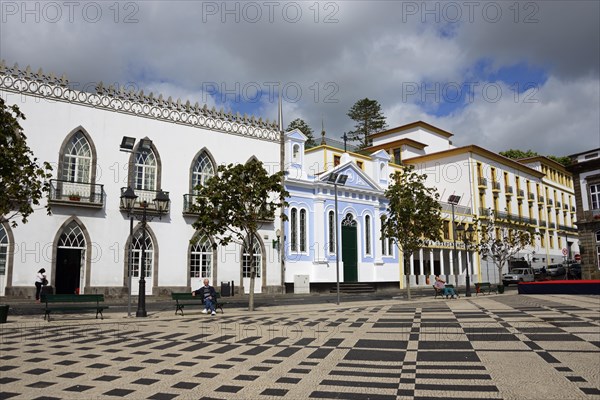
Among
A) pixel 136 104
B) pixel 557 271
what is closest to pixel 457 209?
pixel 557 271

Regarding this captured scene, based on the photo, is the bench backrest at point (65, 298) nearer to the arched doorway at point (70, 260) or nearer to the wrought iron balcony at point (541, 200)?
the arched doorway at point (70, 260)

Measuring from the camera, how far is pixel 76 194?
76.5 feet

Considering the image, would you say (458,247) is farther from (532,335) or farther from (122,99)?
(532,335)

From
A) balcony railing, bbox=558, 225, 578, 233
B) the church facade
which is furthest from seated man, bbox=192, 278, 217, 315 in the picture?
balcony railing, bbox=558, 225, 578, 233

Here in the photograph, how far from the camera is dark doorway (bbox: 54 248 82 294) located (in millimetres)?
22922

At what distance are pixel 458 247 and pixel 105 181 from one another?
3131cm

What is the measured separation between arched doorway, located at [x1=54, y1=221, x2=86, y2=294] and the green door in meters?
16.9

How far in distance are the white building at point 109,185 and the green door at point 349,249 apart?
662 centimetres

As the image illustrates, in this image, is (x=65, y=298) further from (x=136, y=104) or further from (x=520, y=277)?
(x=520, y=277)

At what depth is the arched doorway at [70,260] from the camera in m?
22.9

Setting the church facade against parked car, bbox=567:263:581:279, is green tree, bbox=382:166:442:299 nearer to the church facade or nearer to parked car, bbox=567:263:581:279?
the church facade

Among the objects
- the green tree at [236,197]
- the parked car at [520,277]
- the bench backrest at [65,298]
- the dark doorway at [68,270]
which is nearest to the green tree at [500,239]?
the parked car at [520,277]

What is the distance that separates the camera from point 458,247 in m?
44.4

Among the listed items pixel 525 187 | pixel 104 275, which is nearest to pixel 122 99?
pixel 104 275
